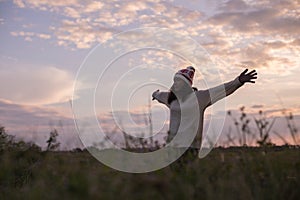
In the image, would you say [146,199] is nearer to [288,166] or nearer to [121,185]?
Answer: [121,185]

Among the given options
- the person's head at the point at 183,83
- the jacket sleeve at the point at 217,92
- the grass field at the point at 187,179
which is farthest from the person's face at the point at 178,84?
the grass field at the point at 187,179

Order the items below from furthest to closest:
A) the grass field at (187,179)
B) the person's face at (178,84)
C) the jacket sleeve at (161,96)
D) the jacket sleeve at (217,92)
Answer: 1. the jacket sleeve at (161,96)
2. the person's face at (178,84)
3. the jacket sleeve at (217,92)
4. the grass field at (187,179)

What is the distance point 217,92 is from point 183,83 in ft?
2.27

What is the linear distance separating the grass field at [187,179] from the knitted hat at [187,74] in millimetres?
1567

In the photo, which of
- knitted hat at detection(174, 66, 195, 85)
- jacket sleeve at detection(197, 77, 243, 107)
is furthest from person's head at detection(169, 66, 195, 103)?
jacket sleeve at detection(197, 77, 243, 107)

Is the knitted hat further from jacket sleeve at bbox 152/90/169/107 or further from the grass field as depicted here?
the grass field

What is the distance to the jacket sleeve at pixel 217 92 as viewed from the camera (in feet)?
31.2

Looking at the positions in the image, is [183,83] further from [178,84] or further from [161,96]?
[161,96]

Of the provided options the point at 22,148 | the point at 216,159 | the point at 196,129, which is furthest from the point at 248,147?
the point at 22,148

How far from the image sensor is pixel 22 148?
11.2m

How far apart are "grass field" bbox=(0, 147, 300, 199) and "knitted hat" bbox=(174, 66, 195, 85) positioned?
1567 mm

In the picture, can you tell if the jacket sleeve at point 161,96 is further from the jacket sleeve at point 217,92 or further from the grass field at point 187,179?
the grass field at point 187,179

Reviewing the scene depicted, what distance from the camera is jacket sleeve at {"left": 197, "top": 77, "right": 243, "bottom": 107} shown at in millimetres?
9508

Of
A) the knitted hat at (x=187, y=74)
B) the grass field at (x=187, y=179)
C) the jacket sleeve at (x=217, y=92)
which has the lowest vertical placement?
the grass field at (x=187, y=179)
